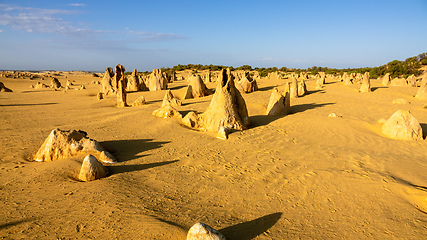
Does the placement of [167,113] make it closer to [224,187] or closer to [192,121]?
[192,121]

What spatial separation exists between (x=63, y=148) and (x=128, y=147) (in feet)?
4.22

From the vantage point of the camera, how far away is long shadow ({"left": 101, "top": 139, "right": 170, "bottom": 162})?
5013 millimetres

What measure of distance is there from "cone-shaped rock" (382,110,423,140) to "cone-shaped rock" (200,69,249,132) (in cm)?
415

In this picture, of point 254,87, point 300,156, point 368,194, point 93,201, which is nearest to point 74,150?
point 93,201

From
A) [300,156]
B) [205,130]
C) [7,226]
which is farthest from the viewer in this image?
[205,130]

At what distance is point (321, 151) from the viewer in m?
5.65

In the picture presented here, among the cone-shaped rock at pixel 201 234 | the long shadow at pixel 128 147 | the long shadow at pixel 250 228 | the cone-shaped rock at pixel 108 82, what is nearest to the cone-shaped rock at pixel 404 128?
the long shadow at pixel 250 228

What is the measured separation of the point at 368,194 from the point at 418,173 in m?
1.78

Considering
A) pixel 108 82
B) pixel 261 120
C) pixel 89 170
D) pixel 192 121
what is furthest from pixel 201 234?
pixel 108 82

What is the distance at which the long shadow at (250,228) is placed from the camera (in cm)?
266

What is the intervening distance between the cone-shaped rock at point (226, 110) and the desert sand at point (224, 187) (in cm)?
50

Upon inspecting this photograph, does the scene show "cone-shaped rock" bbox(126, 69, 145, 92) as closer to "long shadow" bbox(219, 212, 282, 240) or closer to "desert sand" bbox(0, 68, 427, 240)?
"desert sand" bbox(0, 68, 427, 240)

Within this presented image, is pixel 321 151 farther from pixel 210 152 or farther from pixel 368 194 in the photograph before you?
pixel 210 152

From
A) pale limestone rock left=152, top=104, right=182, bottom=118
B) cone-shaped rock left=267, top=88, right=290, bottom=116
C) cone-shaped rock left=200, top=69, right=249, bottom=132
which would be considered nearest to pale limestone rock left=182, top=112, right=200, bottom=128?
cone-shaped rock left=200, top=69, right=249, bottom=132
